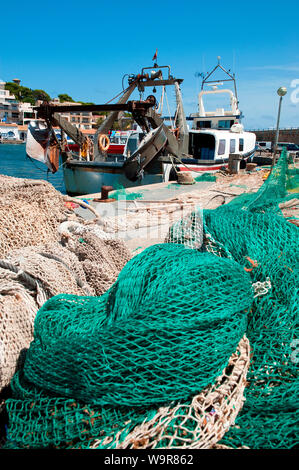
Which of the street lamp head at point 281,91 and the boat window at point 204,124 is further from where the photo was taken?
the boat window at point 204,124

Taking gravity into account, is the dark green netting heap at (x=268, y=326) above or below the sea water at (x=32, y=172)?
above

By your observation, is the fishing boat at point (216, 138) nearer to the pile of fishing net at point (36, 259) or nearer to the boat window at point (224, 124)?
the boat window at point (224, 124)

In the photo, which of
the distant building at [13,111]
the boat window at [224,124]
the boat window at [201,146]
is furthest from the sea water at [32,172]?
the distant building at [13,111]

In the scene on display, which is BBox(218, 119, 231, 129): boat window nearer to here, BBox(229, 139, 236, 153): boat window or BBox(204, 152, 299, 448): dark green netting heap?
BBox(229, 139, 236, 153): boat window

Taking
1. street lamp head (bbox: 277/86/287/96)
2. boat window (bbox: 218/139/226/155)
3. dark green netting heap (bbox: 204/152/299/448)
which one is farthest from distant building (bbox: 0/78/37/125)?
dark green netting heap (bbox: 204/152/299/448)

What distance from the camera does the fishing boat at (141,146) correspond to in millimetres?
11867

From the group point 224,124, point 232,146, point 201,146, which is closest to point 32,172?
point 224,124

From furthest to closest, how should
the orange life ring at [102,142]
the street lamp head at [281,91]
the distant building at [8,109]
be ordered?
1. the distant building at [8,109]
2. the orange life ring at [102,142]
3. the street lamp head at [281,91]

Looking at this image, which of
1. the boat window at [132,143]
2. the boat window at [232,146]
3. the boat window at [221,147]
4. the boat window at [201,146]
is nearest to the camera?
the boat window at [221,147]

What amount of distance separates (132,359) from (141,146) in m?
10.6

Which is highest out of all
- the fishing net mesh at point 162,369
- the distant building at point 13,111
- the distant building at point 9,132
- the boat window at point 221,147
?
the distant building at point 13,111

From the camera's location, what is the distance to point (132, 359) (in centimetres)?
173

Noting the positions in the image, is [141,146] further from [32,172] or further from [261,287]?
[32,172]
